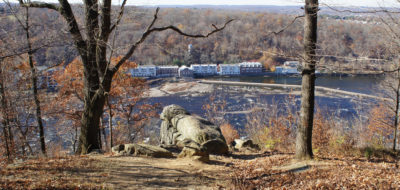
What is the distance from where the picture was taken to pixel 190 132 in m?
10.7

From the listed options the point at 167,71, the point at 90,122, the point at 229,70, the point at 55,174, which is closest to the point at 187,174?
the point at 55,174

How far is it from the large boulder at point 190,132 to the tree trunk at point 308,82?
267 cm

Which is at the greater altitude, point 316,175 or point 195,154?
point 316,175

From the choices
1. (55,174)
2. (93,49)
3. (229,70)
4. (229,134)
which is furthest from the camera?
(229,70)

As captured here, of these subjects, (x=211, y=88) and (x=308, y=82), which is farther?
(x=211, y=88)

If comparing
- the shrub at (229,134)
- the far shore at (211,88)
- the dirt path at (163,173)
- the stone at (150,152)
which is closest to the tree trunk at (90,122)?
the dirt path at (163,173)

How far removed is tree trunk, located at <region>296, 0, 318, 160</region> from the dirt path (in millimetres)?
1871

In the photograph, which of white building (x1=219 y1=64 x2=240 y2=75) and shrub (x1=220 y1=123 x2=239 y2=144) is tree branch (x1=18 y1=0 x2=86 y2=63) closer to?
shrub (x1=220 y1=123 x2=239 y2=144)

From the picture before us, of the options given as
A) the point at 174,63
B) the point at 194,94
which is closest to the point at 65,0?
the point at 194,94

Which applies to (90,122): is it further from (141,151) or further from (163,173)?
(163,173)

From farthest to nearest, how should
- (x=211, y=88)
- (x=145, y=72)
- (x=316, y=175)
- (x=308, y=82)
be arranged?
(x=145, y=72)
(x=211, y=88)
(x=308, y=82)
(x=316, y=175)

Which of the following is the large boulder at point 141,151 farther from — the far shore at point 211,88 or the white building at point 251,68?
the white building at point 251,68

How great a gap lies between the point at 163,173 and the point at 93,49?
3575 mm

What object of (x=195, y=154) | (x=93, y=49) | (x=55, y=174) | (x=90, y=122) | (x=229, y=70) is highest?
(x=229, y=70)
